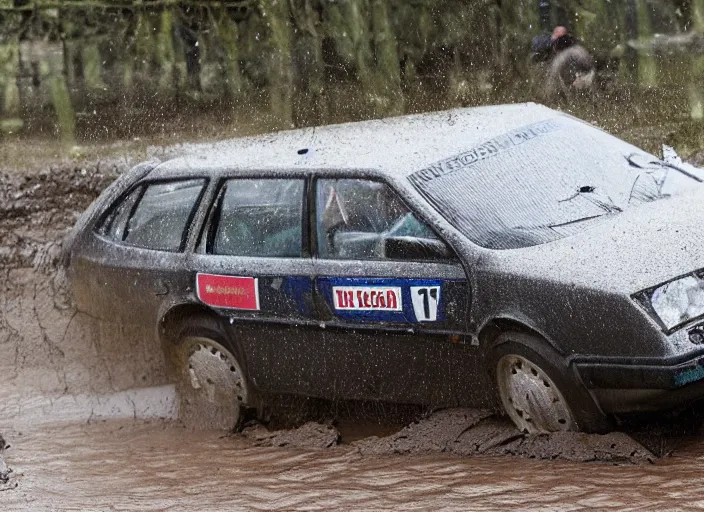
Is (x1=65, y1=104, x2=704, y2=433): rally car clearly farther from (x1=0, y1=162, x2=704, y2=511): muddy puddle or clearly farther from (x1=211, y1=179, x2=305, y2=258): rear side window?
(x1=0, y1=162, x2=704, y2=511): muddy puddle

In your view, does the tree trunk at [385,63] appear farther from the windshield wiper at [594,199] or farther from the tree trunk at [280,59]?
the windshield wiper at [594,199]

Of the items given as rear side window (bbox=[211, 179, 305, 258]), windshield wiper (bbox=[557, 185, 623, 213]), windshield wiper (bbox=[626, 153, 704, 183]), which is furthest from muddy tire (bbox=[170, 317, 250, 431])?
windshield wiper (bbox=[626, 153, 704, 183])

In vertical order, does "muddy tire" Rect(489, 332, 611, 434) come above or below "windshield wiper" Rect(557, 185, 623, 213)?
below

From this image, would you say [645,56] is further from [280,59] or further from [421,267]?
[421,267]

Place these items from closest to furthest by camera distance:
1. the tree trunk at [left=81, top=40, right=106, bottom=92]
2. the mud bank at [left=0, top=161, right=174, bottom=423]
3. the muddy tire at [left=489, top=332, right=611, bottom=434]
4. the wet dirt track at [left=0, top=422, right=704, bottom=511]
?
1. the wet dirt track at [left=0, top=422, right=704, bottom=511]
2. the muddy tire at [left=489, top=332, right=611, bottom=434]
3. the mud bank at [left=0, top=161, right=174, bottom=423]
4. the tree trunk at [left=81, top=40, right=106, bottom=92]

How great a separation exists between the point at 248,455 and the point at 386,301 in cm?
117

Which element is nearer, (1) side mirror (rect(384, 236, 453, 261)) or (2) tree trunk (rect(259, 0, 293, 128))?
(1) side mirror (rect(384, 236, 453, 261))

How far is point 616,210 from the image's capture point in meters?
5.78

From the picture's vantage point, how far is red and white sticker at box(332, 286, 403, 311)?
5.70m

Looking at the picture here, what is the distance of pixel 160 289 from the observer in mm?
6648

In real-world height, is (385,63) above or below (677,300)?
above

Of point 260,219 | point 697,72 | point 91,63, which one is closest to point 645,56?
point 697,72

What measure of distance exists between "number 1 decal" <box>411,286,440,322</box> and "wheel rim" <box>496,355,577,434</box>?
0.40 m

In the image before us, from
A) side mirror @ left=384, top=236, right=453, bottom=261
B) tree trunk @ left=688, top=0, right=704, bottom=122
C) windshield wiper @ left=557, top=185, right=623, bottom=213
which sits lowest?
side mirror @ left=384, top=236, right=453, bottom=261
